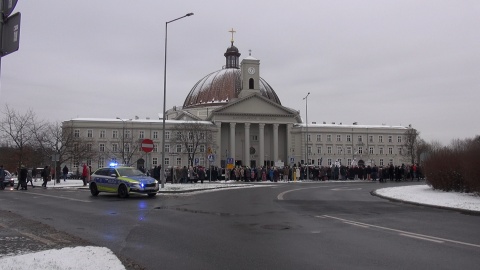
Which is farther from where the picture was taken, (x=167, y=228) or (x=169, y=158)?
(x=169, y=158)

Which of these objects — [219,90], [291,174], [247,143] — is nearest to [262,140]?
[247,143]

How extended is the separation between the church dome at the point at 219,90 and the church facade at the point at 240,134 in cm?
25

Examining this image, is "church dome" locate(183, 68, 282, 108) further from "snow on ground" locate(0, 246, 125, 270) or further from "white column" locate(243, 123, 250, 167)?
"snow on ground" locate(0, 246, 125, 270)

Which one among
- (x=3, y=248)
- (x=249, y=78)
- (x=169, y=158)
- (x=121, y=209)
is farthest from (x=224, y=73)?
(x=3, y=248)

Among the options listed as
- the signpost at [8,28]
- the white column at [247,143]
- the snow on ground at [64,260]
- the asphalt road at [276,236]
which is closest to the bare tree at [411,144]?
the white column at [247,143]

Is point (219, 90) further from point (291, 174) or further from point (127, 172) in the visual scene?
point (127, 172)

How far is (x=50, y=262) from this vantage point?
6941mm

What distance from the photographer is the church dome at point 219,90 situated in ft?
370

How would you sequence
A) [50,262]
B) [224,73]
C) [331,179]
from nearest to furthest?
[50,262] → [331,179] → [224,73]

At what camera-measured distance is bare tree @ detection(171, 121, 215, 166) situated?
301 feet

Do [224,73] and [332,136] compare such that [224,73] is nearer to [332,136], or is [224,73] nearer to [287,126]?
[287,126]

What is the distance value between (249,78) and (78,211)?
290 feet

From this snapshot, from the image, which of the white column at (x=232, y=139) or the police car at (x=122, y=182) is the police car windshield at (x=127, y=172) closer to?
the police car at (x=122, y=182)

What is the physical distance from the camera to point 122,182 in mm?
23312
